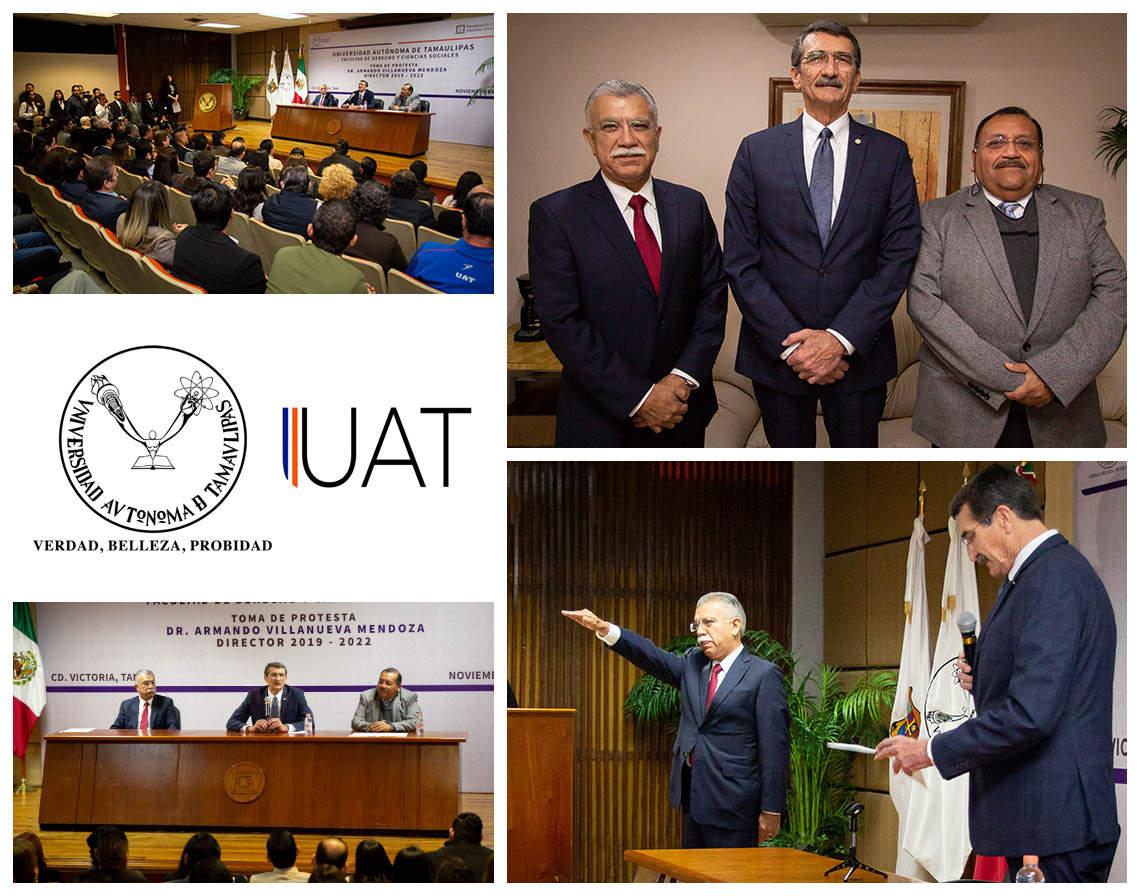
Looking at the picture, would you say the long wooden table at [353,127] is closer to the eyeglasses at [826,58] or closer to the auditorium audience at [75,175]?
the auditorium audience at [75,175]

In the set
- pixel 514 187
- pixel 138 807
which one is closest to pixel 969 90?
pixel 514 187

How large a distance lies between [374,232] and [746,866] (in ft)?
8.28

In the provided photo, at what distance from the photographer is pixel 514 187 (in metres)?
6.67

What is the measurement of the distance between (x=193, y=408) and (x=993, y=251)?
263 centimetres

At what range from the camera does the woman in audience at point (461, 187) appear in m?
4.96

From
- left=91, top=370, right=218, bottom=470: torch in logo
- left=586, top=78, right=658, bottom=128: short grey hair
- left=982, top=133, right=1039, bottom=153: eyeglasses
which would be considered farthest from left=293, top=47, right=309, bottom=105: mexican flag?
left=982, top=133, right=1039, bottom=153: eyeglasses

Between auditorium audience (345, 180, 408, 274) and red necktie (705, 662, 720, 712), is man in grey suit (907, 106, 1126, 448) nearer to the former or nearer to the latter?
red necktie (705, 662, 720, 712)

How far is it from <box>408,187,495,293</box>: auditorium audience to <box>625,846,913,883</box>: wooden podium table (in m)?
2.07

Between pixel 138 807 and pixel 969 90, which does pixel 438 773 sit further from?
pixel 969 90

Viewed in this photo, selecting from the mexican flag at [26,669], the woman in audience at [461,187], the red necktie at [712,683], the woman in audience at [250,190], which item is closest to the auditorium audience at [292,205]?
the woman in audience at [250,190]

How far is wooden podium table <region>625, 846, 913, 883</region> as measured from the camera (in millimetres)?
4438

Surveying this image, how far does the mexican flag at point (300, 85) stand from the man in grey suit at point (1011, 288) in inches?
88.3

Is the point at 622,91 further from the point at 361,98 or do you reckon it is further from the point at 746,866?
the point at 746,866

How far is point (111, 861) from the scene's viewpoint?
5535mm
